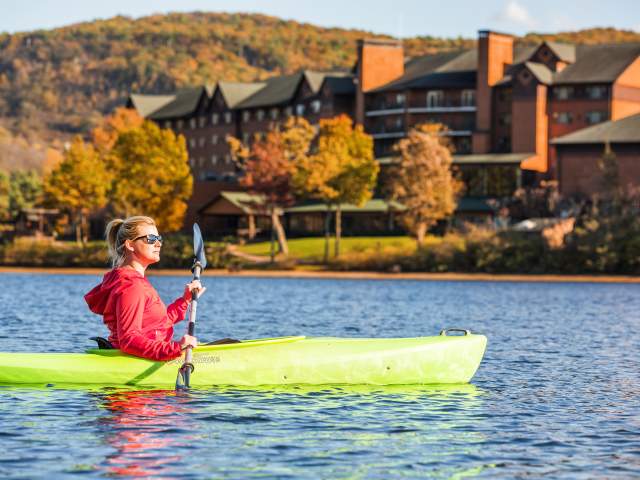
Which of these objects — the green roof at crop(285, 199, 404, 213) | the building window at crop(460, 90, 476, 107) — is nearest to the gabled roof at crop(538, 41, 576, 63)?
the building window at crop(460, 90, 476, 107)

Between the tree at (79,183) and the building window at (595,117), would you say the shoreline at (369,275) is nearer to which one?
the tree at (79,183)

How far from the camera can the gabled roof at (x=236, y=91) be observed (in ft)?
417

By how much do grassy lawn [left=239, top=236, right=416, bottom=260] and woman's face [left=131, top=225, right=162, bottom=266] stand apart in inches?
2449

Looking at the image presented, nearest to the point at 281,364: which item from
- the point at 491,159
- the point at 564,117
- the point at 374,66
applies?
the point at 491,159

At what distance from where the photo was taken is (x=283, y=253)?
85.6 m

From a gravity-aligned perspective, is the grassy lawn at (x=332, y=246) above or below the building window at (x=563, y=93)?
below

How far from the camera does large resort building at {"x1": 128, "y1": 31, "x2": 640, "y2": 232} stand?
9269cm

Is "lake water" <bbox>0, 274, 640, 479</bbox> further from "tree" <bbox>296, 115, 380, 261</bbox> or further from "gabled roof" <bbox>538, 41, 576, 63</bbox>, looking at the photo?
"gabled roof" <bbox>538, 41, 576, 63</bbox>

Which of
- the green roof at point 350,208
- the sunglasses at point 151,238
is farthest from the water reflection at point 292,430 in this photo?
the green roof at point 350,208

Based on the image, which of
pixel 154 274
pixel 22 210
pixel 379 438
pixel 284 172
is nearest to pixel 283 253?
pixel 284 172

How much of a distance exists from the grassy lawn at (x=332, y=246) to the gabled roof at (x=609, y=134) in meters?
14.5

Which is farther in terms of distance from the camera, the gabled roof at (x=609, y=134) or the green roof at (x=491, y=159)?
the green roof at (x=491, y=159)

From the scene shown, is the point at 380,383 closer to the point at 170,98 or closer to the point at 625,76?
the point at 625,76

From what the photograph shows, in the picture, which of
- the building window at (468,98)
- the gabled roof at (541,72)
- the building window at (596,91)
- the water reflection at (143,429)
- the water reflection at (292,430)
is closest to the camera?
the water reflection at (143,429)
